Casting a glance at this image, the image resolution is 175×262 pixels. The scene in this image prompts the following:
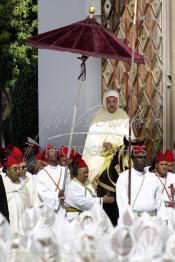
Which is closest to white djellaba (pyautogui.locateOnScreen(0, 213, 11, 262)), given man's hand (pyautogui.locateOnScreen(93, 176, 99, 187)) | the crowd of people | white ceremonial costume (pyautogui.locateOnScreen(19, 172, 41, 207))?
the crowd of people

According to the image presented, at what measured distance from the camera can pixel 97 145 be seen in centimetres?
1331

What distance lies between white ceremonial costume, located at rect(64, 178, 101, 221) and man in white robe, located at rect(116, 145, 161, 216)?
444mm

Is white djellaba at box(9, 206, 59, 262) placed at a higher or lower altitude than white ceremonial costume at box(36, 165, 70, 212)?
higher

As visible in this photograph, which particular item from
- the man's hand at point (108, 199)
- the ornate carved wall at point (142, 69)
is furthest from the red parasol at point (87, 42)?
the ornate carved wall at point (142, 69)

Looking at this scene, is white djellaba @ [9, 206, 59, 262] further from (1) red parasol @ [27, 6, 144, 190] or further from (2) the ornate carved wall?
(2) the ornate carved wall

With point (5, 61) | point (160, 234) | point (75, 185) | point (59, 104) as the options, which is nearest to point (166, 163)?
point (75, 185)

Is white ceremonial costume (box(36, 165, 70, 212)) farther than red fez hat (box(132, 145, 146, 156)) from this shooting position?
Yes

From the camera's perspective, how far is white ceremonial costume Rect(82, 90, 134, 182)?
43.2ft

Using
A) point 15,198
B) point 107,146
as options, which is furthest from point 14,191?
point 107,146

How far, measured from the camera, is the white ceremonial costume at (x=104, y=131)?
43.2 ft

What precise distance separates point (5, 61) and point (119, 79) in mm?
10412

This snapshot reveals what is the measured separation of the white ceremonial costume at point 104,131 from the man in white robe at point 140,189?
1.76 metres

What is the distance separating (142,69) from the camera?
583 inches

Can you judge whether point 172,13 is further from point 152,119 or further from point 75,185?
point 75,185
